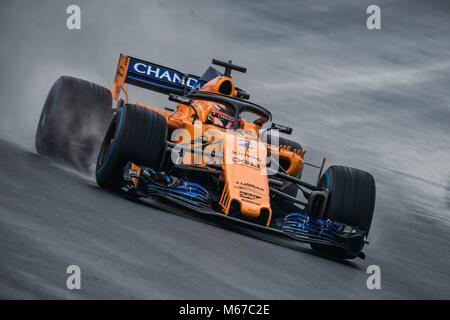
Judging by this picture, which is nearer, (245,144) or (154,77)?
(245,144)

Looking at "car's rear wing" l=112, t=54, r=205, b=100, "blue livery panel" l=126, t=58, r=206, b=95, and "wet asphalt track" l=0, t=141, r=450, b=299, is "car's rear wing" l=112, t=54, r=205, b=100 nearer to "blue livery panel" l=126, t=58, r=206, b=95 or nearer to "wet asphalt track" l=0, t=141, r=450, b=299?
"blue livery panel" l=126, t=58, r=206, b=95

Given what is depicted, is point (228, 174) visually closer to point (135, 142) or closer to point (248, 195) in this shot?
point (248, 195)

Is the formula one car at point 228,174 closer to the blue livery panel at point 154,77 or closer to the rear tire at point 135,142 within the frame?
the rear tire at point 135,142

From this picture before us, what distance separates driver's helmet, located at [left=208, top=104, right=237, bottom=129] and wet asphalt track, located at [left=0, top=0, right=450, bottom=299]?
180 centimetres

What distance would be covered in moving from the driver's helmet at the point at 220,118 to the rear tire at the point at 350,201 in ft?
6.52

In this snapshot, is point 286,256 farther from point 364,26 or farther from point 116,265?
point 364,26

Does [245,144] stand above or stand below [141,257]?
above

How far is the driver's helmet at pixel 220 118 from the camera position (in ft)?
43.7

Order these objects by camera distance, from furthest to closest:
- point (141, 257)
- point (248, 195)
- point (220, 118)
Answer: point (220, 118) < point (248, 195) < point (141, 257)

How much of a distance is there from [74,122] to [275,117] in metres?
10.2

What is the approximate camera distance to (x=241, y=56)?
97.0 feet

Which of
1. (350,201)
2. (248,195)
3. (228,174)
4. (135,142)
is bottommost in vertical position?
(350,201)

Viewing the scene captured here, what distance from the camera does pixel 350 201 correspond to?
38.3ft

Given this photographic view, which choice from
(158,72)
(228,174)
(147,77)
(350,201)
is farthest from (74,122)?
(350,201)
